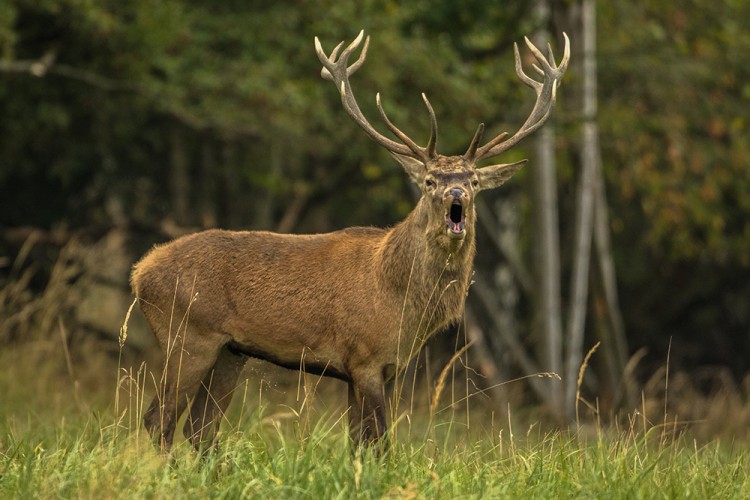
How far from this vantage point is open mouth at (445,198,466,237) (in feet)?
22.8

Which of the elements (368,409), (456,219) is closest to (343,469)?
(368,409)

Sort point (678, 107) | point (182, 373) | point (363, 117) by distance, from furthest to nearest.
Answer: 1. point (678, 107)
2. point (363, 117)
3. point (182, 373)

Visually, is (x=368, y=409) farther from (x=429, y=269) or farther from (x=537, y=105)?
(x=537, y=105)

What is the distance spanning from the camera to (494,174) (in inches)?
299

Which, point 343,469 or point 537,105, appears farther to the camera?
point 537,105

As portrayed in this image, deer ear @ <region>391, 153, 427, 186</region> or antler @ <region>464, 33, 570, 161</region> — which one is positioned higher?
antler @ <region>464, 33, 570, 161</region>

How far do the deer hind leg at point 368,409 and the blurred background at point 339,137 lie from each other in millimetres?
3996

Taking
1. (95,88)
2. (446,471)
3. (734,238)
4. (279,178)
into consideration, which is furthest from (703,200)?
(446,471)

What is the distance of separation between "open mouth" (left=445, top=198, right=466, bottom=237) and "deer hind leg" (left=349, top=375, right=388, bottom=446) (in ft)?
2.73

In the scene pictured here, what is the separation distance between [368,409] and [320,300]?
0.64 metres

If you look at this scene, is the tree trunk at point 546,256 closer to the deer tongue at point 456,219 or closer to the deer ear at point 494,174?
the deer ear at point 494,174

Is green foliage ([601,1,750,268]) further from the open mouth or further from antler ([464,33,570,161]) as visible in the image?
the open mouth

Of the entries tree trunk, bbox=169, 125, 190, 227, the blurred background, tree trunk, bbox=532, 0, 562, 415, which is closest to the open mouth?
the blurred background

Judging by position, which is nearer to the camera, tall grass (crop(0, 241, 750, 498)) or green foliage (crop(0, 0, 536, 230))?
tall grass (crop(0, 241, 750, 498))
